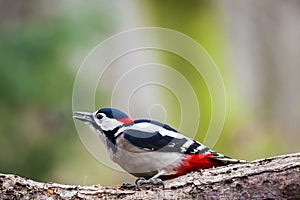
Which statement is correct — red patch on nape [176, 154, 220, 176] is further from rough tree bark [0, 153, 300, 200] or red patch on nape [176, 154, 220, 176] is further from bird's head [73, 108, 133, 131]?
bird's head [73, 108, 133, 131]

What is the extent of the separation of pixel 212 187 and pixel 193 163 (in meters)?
0.25

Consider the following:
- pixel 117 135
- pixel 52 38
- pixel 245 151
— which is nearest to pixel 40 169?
pixel 52 38

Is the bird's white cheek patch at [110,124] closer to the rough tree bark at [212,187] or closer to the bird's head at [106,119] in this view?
the bird's head at [106,119]

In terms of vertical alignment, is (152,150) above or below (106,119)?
below

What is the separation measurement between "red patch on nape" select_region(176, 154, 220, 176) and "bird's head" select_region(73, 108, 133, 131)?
35 cm

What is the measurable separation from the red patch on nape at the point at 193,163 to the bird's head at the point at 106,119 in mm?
348

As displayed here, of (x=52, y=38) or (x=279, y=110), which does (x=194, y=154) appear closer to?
(x=52, y=38)

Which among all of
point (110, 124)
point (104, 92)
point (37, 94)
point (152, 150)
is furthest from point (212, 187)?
point (104, 92)

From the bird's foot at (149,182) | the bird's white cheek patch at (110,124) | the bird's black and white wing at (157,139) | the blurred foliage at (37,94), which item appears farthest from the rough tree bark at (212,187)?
the blurred foliage at (37,94)

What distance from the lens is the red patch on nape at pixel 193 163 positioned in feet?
11.4

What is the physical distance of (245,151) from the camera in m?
8.12

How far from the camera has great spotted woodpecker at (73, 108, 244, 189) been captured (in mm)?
3428

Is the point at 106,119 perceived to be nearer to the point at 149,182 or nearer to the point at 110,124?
the point at 110,124

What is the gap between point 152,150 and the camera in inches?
136
